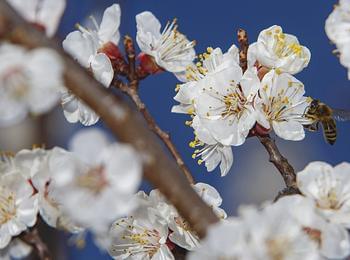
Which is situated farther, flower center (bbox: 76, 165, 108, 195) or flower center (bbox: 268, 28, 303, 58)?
flower center (bbox: 268, 28, 303, 58)

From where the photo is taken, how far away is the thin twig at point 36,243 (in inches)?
34.2

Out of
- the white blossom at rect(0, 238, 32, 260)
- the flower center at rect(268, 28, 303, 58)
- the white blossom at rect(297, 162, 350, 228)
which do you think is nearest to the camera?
the white blossom at rect(297, 162, 350, 228)

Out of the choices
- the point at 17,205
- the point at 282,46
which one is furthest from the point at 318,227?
the point at 282,46

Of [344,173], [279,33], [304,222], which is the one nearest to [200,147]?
[279,33]

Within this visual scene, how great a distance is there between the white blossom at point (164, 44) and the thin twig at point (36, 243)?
34 centimetres

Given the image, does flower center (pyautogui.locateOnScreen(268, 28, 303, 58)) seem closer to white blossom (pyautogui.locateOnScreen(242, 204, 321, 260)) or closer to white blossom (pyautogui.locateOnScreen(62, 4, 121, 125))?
white blossom (pyautogui.locateOnScreen(62, 4, 121, 125))

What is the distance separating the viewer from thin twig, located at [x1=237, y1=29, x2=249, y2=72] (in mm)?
1062

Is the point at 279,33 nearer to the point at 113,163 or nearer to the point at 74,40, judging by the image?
the point at 74,40

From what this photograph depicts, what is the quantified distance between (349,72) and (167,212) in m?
0.29

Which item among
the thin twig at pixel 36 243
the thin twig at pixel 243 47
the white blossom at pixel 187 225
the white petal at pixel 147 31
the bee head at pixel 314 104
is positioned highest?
the white petal at pixel 147 31

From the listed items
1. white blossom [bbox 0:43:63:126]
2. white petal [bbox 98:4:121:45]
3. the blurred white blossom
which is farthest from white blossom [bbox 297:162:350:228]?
white petal [bbox 98:4:121:45]

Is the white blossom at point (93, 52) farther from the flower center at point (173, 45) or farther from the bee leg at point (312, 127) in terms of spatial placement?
the bee leg at point (312, 127)

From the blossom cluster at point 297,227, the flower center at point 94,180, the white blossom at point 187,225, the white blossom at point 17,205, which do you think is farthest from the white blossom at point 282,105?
the flower center at point 94,180

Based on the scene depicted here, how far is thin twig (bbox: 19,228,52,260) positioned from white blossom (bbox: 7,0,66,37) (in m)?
0.29
